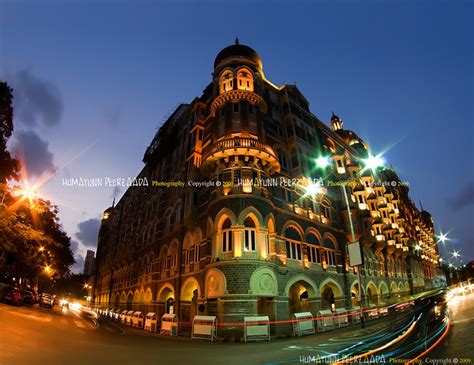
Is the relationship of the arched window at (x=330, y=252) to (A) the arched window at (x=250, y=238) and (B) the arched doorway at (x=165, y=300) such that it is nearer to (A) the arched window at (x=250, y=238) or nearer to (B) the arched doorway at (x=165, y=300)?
(A) the arched window at (x=250, y=238)

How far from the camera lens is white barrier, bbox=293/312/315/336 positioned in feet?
59.7

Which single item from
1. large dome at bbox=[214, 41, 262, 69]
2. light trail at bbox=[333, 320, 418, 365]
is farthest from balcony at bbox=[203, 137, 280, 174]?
light trail at bbox=[333, 320, 418, 365]

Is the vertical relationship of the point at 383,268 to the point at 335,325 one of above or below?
above

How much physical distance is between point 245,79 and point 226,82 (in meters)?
2.07

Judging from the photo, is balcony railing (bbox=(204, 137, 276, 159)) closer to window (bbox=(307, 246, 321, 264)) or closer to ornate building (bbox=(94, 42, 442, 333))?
ornate building (bbox=(94, 42, 442, 333))

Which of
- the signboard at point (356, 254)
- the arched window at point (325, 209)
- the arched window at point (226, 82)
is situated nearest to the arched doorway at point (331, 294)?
the arched window at point (325, 209)

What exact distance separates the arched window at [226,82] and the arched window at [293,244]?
1589cm

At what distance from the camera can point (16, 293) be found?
26.7 metres

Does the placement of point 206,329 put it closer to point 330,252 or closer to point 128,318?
point 128,318

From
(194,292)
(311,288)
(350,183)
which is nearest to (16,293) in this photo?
(194,292)

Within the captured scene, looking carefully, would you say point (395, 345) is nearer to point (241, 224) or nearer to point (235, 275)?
point (235, 275)

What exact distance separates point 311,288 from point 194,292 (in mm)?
11393

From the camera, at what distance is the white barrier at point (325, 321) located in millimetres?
19531

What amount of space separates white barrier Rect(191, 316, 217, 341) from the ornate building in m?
0.87
